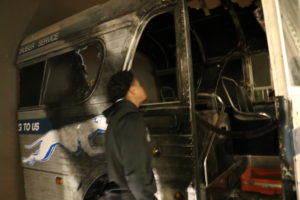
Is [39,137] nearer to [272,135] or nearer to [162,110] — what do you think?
[162,110]

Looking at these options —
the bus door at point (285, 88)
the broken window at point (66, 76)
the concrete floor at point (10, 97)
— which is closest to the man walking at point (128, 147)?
the broken window at point (66, 76)

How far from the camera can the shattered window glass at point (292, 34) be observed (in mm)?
1471

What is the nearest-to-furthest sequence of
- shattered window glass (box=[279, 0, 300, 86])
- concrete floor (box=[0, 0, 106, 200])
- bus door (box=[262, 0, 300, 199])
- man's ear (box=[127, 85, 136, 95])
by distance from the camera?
bus door (box=[262, 0, 300, 199])
shattered window glass (box=[279, 0, 300, 86])
man's ear (box=[127, 85, 136, 95])
concrete floor (box=[0, 0, 106, 200])

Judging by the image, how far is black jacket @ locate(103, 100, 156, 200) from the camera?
1.55 metres

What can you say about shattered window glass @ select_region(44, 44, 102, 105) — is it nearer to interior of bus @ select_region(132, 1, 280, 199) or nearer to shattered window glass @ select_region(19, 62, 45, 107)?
shattered window glass @ select_region(19, 62, 45, 107)

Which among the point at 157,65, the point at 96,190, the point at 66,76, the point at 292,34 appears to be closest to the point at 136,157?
the point at 96,190

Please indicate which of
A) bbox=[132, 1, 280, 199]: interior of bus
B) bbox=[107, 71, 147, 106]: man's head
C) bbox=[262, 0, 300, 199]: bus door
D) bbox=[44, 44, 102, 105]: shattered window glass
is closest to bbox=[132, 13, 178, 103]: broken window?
bbox=[132, 1, 280, 199]: interior of bus

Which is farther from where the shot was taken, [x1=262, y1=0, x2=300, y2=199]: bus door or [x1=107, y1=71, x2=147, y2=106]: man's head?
[x1=107, y1=71, x2=147, y2=106]: man's head

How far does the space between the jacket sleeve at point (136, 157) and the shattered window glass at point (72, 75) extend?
78 cm

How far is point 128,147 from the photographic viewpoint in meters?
1.58

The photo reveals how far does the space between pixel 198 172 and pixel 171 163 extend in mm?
213

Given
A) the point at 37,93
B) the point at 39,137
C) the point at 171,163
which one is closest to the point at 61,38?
the point at 37,93

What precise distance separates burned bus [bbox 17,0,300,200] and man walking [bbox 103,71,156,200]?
252 mm

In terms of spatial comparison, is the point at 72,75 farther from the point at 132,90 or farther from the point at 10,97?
the point at 10,97
